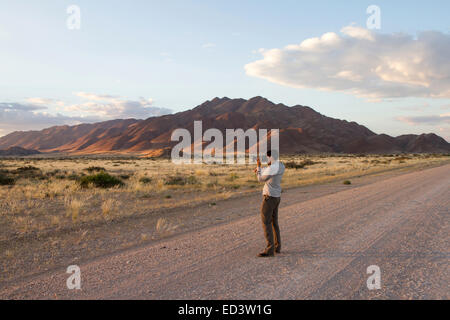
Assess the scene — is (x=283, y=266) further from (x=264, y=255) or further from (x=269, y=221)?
(x=269, y=221)

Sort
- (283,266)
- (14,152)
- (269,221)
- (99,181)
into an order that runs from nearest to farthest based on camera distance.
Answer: (283,266) → (269,221) → (99,181) → (14,152)

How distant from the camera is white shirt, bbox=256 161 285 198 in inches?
235

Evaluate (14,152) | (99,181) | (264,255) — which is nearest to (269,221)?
(264,255)

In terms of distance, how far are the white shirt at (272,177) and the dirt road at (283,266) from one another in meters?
1.24

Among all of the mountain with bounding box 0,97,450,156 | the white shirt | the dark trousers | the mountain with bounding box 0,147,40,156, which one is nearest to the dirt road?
the dark trousers

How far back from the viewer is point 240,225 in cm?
895

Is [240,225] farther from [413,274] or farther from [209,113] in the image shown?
[209,113]

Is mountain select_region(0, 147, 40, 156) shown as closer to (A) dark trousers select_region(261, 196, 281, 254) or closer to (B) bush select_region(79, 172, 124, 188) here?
(B) bush select_region(79, 172, 124, 188)

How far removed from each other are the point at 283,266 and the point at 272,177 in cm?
161

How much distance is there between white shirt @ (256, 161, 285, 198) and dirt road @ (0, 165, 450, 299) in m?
1.24

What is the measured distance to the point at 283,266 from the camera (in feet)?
18.0

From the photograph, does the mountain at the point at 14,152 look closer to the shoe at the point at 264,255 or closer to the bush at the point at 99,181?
the bush at the point at 99,181

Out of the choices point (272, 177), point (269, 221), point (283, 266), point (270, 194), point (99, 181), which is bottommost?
point (283, 266)
